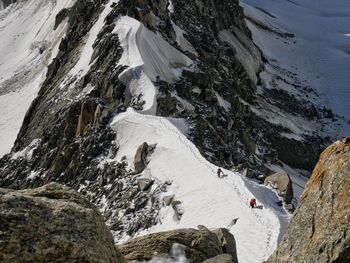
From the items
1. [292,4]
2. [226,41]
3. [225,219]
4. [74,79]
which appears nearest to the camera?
[225,219]

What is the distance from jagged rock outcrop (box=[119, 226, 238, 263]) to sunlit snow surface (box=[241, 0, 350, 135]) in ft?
174

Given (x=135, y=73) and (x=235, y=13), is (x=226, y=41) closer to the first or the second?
(x=235, y=13)

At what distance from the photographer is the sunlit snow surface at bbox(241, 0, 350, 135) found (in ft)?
257

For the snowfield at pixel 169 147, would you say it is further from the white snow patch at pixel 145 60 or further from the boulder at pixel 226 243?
the boulder at pixel 226 243

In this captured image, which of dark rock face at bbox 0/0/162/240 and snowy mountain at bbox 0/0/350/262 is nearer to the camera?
snowy mountain at bbox 0/0/350/262

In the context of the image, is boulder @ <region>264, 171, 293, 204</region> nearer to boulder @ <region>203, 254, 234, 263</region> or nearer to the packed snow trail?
the packed snow trail

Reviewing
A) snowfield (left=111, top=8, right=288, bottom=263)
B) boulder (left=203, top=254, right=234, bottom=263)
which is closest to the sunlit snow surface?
snowfield (left=111, top=8, right=288, bottom=263)

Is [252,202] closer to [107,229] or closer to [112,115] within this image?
[107,229]

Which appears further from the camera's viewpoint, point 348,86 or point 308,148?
point 348,86

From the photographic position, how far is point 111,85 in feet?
123

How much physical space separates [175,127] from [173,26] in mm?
23537

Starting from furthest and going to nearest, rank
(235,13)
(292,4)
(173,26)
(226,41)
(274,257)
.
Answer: (292,4) → (235,13) → (226,41) → (173,26) → (274,257)

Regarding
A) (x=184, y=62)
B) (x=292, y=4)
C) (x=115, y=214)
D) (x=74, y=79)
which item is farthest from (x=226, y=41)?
(x=292, y=4)

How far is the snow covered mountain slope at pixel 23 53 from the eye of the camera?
57.4 metres
